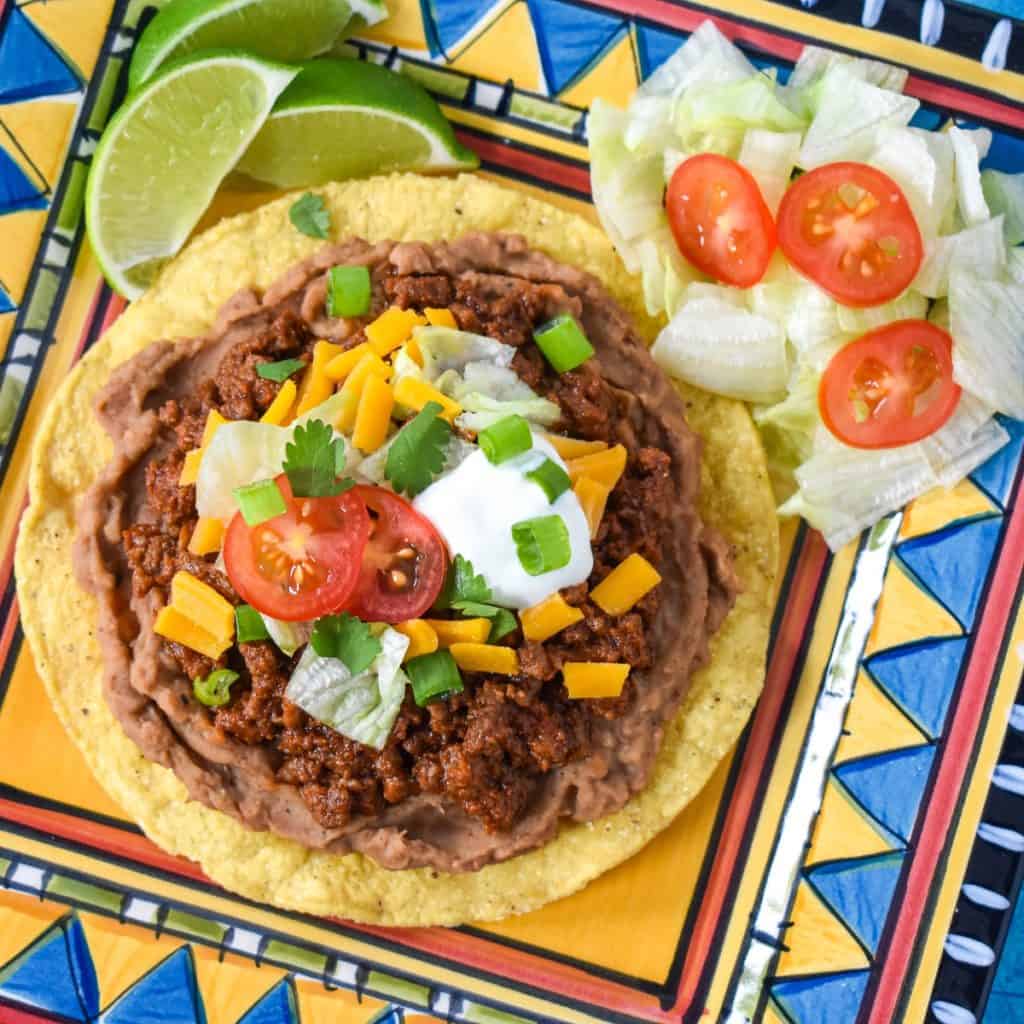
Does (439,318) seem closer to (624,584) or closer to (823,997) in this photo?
(624,584)

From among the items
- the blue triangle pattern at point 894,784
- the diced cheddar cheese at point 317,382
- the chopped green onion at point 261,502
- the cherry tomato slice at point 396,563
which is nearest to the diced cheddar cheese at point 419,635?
the cherry tomato slice at point 396,563

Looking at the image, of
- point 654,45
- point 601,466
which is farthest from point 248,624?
point 654,45

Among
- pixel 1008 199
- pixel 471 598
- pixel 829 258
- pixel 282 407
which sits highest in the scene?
pixel 1008 199

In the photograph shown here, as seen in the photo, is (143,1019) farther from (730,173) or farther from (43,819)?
(730,173)

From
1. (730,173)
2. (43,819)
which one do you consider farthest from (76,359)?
(730,173)

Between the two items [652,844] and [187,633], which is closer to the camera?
[187,633]

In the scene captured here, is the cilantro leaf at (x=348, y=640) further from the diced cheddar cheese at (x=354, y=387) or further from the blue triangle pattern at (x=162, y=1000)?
the blue triangle pattern at (x=162, y=1000)
